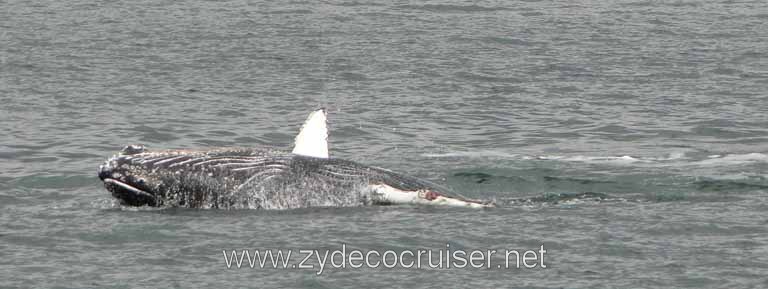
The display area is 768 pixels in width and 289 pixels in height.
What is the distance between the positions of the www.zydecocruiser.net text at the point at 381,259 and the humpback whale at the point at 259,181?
2.59 m

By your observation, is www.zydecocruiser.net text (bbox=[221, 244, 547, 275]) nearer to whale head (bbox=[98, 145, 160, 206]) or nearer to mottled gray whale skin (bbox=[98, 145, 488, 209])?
mottled gray whale skin (bbox=[98, 145, 488, 209])

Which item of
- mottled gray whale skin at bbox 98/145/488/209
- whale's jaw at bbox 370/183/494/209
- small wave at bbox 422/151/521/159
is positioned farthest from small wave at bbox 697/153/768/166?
mottled gray whale skin at bbox 98/145/488/209

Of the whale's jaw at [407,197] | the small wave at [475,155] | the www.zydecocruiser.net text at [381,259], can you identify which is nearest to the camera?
the www.zydecocruiser.net text at [381,259]

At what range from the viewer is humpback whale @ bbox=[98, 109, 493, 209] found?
18500 mm

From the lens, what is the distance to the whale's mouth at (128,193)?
18.5 m

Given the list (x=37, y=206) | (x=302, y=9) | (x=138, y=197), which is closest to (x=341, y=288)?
(x=138, y=197)

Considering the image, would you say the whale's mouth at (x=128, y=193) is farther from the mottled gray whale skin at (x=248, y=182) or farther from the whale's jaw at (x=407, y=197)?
the whale's jaw at (x=407, y=197)

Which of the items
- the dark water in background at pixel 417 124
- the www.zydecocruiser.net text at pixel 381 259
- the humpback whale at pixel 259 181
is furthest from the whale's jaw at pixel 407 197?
the www.zydecocruiser.net text at pixel 381 259

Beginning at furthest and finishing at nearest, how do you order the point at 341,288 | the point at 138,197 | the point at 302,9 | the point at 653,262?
the point at 302,9 < the point at 138,197 < the point at 653,262 < the point at 341,288

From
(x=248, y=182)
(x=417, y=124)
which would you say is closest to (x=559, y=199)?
(x=248, y=182)

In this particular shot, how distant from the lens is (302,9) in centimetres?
4216

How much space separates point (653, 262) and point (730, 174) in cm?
605

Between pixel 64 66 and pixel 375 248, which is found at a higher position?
pixel 64 66

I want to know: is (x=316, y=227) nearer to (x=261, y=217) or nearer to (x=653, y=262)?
(x=261, y=217)
